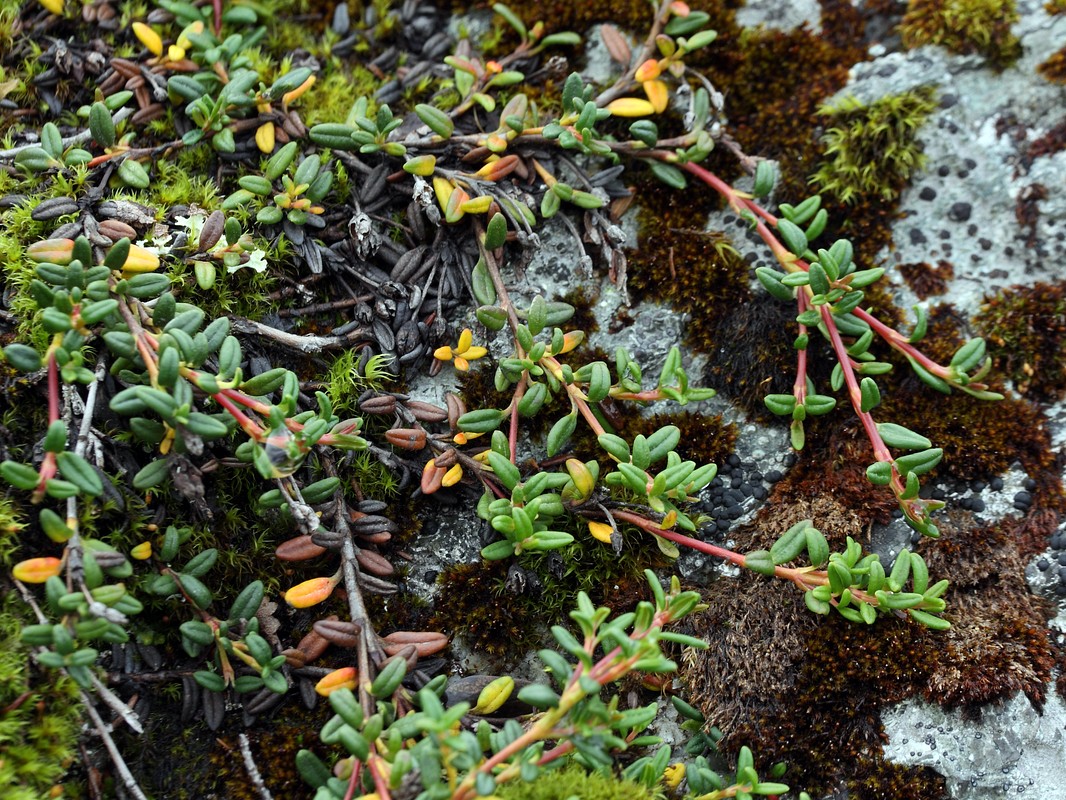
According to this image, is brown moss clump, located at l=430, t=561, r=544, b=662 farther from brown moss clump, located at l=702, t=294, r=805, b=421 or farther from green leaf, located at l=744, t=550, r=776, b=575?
brown moss clump, located at l=702, t=294, r=805, b=421

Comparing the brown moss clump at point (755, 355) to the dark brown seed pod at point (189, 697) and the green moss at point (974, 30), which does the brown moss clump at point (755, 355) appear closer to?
the green moss at point (974, 30)

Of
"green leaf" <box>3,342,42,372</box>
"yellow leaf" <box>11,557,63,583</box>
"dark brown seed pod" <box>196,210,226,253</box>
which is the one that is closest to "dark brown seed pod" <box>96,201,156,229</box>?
"dark brown seed pod" <box>196,210,226,253</box>

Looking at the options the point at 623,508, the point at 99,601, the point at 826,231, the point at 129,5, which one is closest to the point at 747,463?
the point at 623,508

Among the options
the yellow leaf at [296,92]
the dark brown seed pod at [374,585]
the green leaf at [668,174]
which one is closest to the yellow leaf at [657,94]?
the green leaf at [668,174]

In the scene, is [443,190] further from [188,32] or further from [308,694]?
[308,694]

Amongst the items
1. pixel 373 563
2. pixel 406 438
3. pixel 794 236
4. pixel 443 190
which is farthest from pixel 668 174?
pixel 373 563
